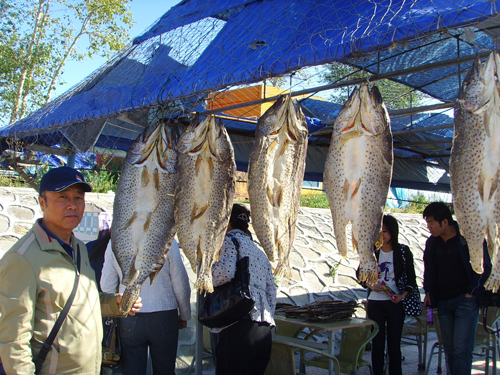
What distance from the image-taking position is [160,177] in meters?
2.29

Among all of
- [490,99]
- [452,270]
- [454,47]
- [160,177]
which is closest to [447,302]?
[452,270]

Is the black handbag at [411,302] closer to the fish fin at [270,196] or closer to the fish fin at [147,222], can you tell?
the fish fin at [270,196]

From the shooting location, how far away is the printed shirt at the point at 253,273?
319cm

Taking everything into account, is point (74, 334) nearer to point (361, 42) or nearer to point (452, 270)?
point (361, 42)

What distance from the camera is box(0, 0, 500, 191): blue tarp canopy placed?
203cm

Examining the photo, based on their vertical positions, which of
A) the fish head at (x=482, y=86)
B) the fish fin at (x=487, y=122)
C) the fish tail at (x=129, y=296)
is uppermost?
the fish head at (x=482, y=86)

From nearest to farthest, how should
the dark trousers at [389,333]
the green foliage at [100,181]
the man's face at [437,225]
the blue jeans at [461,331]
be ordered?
1. the blue jeans at [461,331]
2. the man's face at [437,225]
3. the dark trousers at [389,333]
4. the green foliage at [100,181]

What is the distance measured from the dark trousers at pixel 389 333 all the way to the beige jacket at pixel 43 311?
339 centimetres

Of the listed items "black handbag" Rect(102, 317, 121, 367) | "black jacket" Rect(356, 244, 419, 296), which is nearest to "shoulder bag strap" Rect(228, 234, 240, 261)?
"black handbag" Rect(102, 317, 121, 367)

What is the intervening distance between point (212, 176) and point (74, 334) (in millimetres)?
1138

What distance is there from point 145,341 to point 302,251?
7.12 meters

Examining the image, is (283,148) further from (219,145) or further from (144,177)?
(144,177)

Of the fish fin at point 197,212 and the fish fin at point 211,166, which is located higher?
the fish fin at point 211,166

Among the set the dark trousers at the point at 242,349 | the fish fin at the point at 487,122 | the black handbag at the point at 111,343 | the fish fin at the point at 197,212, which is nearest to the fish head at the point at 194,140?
the fish fin at the point at 197,212
